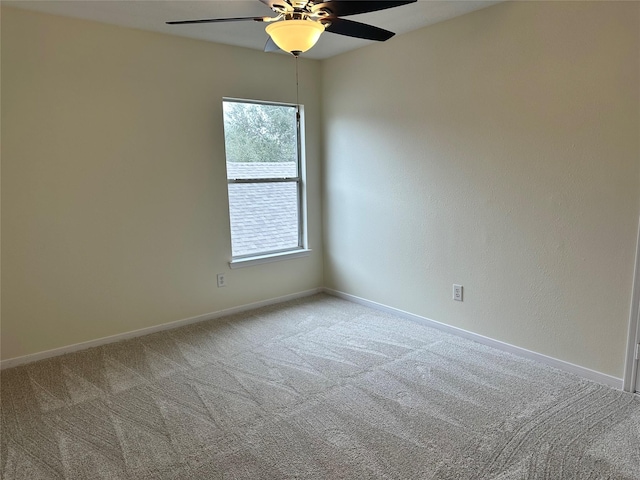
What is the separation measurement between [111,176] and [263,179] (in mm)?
1335

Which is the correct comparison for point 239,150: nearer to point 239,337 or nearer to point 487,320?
point 239,337

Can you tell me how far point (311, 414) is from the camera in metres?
2.34

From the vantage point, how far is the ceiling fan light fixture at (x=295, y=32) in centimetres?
198

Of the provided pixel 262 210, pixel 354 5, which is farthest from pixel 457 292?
pixel 354 5

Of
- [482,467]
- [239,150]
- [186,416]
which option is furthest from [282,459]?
[239,150]

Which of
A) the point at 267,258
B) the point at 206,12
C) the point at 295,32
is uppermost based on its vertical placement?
Answer: the point at 206,12

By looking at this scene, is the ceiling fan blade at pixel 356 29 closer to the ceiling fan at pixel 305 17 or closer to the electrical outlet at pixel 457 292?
the ceiling fan at pixel 305 17

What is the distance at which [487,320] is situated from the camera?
3180 millimetres

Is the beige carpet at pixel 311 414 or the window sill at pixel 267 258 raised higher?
the window sill at pixel 267 258

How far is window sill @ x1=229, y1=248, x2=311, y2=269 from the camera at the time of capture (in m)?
3.93

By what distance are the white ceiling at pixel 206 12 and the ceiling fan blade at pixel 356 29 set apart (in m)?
0.65

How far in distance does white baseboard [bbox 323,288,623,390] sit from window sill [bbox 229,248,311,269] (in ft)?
2.23

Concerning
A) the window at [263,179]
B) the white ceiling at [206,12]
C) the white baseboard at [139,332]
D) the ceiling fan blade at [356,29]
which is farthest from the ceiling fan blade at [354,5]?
the white baseboard at [139,332]

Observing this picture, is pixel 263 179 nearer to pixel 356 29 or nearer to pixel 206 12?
pixel 206 12
